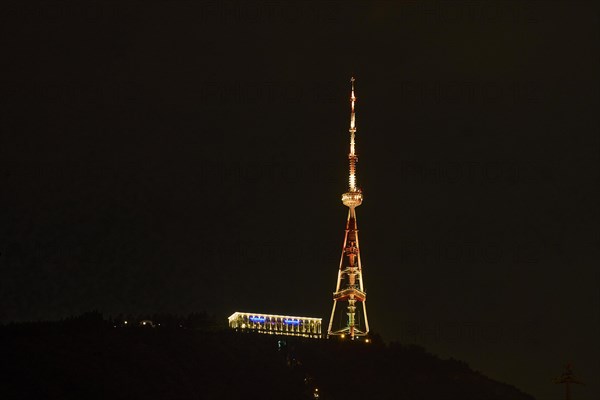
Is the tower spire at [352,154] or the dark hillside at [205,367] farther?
the tower spire at [352,154]

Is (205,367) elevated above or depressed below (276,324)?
below

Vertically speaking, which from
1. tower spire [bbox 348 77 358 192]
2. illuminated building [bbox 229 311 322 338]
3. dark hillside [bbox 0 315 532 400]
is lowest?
dark hillside [bbox 0 315 532 400]

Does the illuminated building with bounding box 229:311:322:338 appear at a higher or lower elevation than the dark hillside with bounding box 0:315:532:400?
higher

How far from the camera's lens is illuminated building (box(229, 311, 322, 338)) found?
10138 cm

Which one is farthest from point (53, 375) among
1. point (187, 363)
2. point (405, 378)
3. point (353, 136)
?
point (353, 136)

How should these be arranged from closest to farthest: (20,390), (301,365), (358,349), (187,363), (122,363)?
1. (20,390)
2. (122,363)
3. (187,363)
4. (301,365)
5. (358,349)

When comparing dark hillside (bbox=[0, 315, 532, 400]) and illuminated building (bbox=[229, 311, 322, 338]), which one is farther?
illuminated building (bbox=[229, 311, 322, 338])

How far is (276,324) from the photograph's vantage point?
334 ft

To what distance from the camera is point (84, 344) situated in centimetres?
8094

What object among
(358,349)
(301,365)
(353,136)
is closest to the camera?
(301,365)

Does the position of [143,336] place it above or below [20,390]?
above

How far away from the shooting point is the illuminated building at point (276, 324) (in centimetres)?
10138

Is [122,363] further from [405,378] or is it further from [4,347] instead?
[405,378]

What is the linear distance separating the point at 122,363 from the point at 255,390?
34.5 ft
